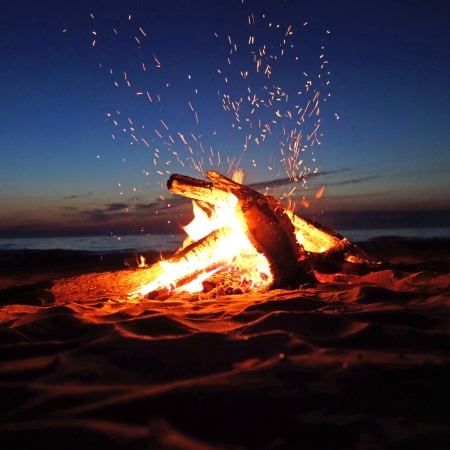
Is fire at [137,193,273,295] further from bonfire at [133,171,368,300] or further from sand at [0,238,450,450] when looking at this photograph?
sand at [0,238,450,450]

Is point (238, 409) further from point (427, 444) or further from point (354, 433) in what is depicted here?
point (427, 444)

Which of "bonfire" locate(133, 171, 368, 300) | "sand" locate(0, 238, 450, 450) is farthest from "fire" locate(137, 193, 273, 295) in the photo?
"sand" locate(0, 238, 450, 450)

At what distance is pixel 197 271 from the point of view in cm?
481

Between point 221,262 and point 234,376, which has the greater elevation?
point 221,262

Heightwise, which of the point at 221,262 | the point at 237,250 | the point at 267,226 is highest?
the point at 267,226

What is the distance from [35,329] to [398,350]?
8.13ft

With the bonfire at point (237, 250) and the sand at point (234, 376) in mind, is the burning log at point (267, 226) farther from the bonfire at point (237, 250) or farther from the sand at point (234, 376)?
the sand at point (234, 376)

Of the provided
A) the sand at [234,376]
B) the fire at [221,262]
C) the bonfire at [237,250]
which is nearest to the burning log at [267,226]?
the bonfire at [237,250]

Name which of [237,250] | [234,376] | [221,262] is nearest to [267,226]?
[237,250]

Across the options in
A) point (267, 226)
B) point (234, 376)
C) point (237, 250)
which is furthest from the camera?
point (237, 250)

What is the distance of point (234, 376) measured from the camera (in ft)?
6.86

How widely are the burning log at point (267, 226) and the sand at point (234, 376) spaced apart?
97 centimetres

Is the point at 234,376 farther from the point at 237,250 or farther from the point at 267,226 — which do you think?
the point at 237,250

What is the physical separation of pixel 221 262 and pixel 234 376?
2.98m
